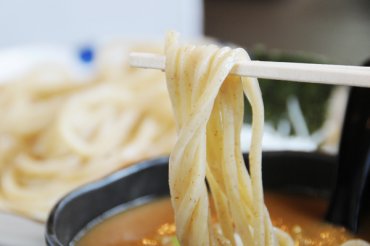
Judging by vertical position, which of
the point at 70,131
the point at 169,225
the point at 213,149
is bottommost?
the point at 70,131

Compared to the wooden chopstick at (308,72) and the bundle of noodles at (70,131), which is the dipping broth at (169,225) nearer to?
the wooden chopstick at (308,72)

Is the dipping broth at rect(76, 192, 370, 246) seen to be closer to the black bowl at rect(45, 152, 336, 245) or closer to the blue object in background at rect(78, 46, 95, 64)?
the black bowl at rect(45, 152, 336, 245)

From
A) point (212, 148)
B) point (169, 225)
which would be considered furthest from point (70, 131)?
point (212, 148)

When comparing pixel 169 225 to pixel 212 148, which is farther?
pixel 169 225

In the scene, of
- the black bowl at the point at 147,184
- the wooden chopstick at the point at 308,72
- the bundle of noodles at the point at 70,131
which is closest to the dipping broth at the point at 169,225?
the black bowl at the point at 147,184

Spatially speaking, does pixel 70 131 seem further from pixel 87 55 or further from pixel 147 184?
pixel 87 55

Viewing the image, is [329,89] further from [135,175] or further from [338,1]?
[338,1]

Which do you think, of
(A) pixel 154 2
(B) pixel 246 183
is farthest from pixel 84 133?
(A) pixel 154 2
